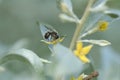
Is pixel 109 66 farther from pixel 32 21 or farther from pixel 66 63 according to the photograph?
pixel 32 21

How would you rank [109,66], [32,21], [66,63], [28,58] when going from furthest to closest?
[32,21]
[109,66]
[28,58]
[66,63]

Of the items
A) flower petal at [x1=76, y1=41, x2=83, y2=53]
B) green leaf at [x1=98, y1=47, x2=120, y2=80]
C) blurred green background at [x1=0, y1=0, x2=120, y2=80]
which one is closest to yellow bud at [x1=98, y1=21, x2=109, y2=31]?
flower petal at [x1=76, y1=41, x2=83, y2=53]

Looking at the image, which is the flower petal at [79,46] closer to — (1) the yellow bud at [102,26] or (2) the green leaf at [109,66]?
(1) the yellow bud at [102,26]

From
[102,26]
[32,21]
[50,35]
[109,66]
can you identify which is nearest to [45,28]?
[50,35]

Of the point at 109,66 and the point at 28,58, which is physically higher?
the point at 109,66

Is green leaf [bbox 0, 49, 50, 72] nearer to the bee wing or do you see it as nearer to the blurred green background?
the bee wing

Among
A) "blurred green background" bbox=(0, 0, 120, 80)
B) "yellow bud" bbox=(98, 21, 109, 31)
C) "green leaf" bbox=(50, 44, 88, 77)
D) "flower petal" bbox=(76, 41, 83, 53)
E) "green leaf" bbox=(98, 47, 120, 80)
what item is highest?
"blurred green background" bbox=(0, 0, 120, 80)
